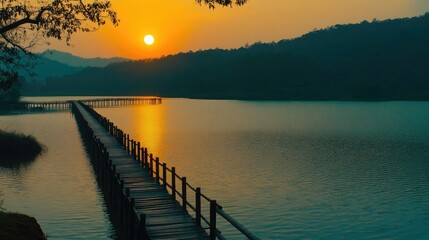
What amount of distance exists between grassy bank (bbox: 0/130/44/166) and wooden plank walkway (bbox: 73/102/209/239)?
16.9 metres

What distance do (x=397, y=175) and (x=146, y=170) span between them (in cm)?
A: 2026

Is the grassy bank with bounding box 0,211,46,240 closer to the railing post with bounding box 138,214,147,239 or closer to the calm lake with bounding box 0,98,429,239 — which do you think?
the calm lake with bounding box 0,98,429,239

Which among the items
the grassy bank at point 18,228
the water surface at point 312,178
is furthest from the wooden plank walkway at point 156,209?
the water surface at point 312,178

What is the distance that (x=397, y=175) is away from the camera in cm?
3984

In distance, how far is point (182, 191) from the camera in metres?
20.7

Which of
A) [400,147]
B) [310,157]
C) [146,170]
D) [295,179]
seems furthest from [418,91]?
[146,170]

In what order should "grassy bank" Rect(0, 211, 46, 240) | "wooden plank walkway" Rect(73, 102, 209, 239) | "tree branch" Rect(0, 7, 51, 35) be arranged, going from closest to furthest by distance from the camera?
"wooden plank walkway" Rect(73, 102, 209, 239) → "grassy bank" Rect(0, 211, 46, 240) → "tree branch" Rect(0, 7, 51, 35)

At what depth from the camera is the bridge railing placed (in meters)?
15.9

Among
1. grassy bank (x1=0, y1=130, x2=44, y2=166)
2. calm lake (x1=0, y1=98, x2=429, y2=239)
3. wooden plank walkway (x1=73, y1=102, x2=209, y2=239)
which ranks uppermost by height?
wooden plank walkway (x1=73, y1=102, x2=209, y2=239)

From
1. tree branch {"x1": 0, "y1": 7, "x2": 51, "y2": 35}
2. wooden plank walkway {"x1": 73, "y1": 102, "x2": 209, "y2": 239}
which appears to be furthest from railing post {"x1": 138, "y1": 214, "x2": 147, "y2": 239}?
tree branch {"x1": 0, "y1": 7, "x2": 51, "y2": 35}

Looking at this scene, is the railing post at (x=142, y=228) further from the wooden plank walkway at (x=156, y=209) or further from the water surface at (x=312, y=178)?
the water surface at (x=312, y=178)

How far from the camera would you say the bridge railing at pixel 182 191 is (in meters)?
15.9

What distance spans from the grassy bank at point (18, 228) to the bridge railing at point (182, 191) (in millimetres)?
4505

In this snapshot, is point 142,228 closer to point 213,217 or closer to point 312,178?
point 213,217
